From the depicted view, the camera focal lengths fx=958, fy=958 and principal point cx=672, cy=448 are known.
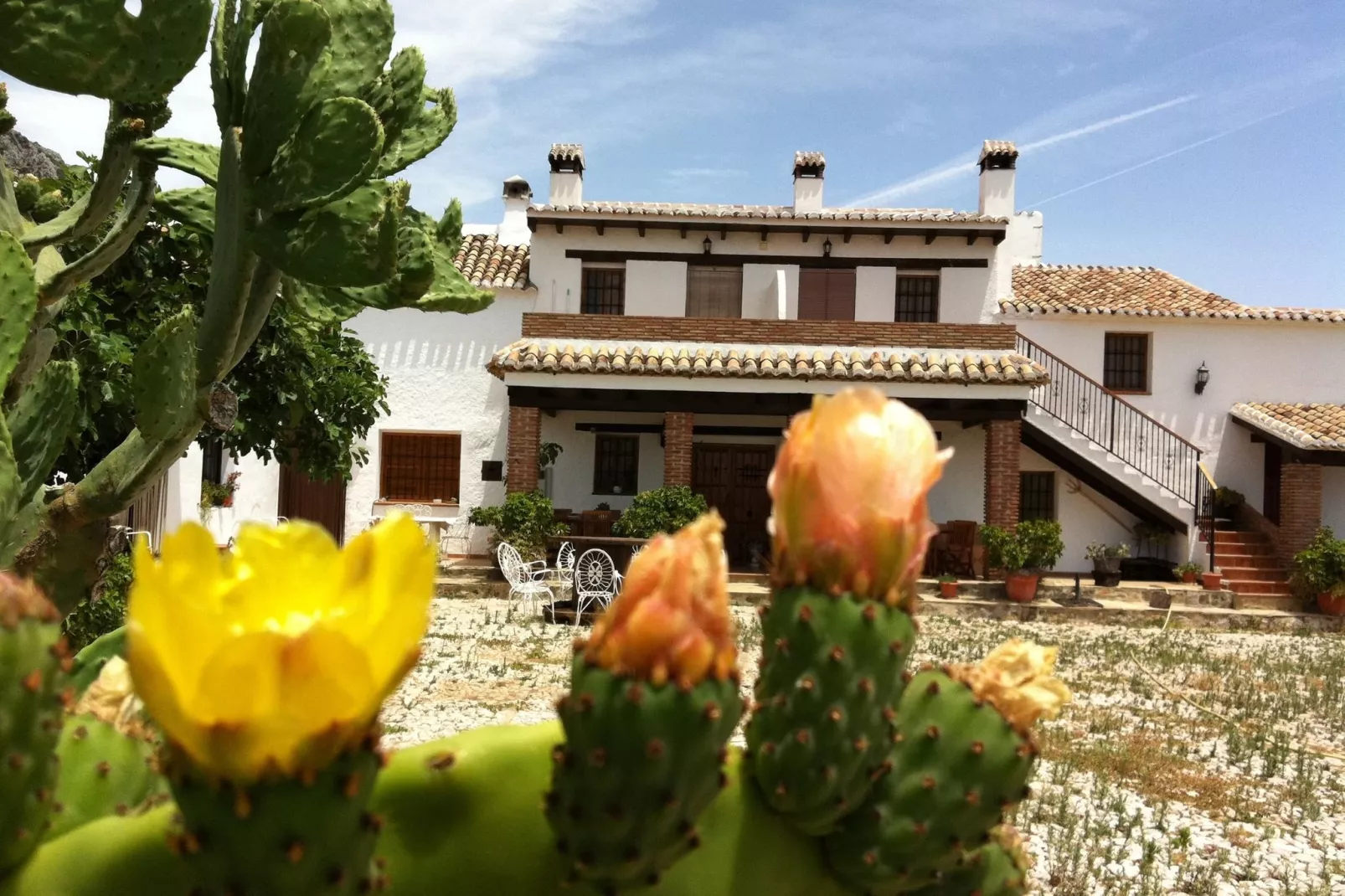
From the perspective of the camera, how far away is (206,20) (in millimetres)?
2236

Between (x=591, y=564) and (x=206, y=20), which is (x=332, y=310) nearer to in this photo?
(x=206, y=20)

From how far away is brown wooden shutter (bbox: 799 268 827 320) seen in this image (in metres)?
19.4

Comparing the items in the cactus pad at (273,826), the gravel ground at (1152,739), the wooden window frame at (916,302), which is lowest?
the gravel ground at (1152,739)

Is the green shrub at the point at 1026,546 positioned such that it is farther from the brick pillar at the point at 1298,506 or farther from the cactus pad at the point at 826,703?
the cactus pad at the point at 826,703

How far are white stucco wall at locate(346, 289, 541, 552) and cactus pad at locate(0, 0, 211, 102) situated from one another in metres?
17.4

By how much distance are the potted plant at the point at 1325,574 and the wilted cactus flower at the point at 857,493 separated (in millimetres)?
19133

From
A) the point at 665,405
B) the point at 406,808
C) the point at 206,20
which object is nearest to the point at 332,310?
the point at 206,20

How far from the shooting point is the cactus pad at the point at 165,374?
2.30 metres

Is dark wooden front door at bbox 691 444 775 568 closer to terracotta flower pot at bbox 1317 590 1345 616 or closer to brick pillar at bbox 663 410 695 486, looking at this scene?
brick pillar at bbox 663 410 695 486

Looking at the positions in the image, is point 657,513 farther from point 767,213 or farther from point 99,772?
point 99,772

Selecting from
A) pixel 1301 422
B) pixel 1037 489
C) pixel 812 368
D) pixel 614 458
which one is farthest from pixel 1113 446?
pixel 614 458

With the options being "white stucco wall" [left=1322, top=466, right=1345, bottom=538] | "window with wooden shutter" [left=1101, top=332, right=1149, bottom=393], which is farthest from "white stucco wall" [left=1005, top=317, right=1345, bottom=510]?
"white stucco wall" [left=1322, top=466, right=1345, bottom=538]

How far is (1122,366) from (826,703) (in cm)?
2196

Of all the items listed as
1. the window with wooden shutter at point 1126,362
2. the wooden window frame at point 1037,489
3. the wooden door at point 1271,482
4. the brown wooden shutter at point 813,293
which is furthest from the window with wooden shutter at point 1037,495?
the brown wooden shutter at point 813,293
